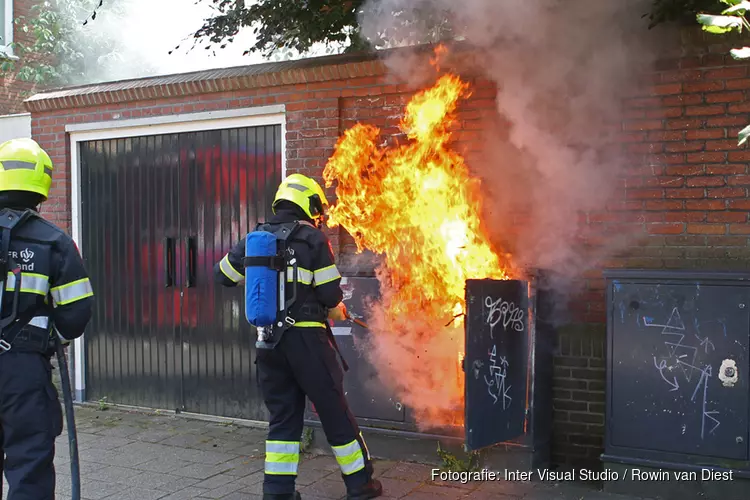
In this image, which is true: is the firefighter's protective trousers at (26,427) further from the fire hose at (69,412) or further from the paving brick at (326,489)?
the paving brick at (326,489)

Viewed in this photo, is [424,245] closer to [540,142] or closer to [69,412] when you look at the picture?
[540,142]

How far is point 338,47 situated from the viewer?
8586 millimetres

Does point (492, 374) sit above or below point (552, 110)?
below

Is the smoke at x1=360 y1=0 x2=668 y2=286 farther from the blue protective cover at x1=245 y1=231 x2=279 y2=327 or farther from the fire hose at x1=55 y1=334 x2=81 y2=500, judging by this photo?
the fire hose at x1=55 y1=334 x2=81 y2=500

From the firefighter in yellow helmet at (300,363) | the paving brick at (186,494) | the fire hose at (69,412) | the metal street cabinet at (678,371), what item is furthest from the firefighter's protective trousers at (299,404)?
the metal street cabinet at (678,371)

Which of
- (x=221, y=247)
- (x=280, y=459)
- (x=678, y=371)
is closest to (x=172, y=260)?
(x=221, y=247)

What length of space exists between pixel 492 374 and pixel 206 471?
2.25 m

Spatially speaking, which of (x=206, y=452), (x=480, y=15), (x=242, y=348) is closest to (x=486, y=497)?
(x=206, y=452)

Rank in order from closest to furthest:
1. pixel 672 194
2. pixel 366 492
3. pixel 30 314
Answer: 1. pixel 30 314
2. pixel 366 492
3. pixel 672 194

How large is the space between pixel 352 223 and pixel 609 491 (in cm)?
277

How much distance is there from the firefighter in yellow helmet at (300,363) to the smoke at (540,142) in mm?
882

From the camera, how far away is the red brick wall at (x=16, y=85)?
1359cm

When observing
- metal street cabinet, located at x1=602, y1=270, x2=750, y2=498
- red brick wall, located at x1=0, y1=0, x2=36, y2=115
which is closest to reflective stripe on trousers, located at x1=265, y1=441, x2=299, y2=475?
metal street cabinet, located at x1=602, y1=270, x2=750, y2=498

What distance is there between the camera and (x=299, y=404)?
4797 mm
